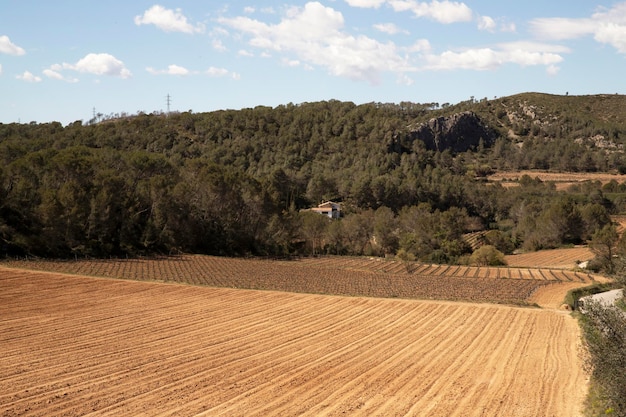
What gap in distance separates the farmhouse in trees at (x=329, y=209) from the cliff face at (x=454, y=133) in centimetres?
5532

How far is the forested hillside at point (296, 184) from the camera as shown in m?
62.8

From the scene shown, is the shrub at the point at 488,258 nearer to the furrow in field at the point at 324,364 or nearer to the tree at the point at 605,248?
the tree at the point at 605,248

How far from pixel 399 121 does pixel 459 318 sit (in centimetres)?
13925

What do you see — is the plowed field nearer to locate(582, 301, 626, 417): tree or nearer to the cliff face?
locate(582, 301, 626, 417): tree

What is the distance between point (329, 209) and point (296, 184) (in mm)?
17763

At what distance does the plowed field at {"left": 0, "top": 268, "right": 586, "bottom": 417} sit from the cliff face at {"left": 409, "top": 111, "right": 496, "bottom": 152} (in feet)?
437

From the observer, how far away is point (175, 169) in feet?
274

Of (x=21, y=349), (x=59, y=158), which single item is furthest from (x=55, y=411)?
(x=59, y=158)

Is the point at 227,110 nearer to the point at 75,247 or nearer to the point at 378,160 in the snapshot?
the point at 378,160

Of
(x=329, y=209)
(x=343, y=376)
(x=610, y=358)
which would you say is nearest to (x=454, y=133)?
(x=329, y=209)

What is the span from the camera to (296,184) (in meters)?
127

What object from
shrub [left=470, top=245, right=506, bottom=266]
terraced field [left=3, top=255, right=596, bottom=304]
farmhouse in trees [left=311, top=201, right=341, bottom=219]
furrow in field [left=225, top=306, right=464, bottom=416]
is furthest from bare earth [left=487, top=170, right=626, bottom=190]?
furrow in field [left=225, top=306, right=464, bottom=416]

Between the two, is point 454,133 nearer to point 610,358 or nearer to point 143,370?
point 143,370

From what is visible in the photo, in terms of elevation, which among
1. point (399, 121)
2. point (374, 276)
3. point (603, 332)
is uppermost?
point (399, 121)
